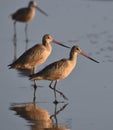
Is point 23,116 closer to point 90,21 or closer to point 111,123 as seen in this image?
point 111,123

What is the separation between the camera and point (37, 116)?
1170 centimetres

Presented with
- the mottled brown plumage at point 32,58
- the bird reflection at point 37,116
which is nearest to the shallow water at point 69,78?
the bird reflection at point 37,116

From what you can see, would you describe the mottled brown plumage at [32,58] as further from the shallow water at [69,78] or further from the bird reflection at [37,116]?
the bird reflection at [37,116]

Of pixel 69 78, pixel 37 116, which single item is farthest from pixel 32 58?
pixel 37 116

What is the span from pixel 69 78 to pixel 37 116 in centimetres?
317

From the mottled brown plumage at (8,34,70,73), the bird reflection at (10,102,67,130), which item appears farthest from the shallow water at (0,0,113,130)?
the mottled brown plumage at (8,34,70,73)

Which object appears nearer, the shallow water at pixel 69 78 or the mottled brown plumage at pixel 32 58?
the shallow water at pixel 69 78

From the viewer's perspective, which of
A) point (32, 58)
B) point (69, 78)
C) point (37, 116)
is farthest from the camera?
point (69, 78)

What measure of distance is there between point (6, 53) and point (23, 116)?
6158 millimetres

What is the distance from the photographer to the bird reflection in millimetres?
11034

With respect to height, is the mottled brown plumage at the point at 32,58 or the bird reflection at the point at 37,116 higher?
the mottled brown plumage at the point at 32,58

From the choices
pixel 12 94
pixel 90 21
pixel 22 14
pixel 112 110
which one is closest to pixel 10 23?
pixel 22 14

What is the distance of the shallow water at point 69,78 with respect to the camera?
1145cm

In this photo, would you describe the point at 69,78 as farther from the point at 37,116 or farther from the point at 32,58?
the point at 37,116
